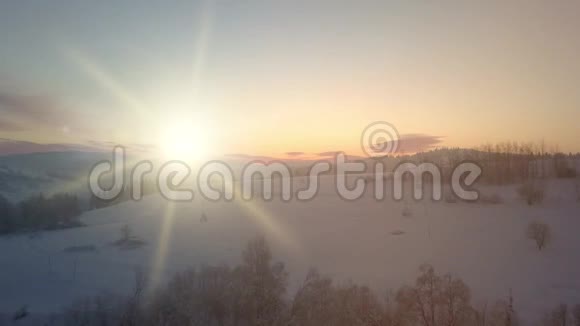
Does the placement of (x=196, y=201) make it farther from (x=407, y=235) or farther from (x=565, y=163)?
(x=565, y=163)

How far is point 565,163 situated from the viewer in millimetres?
34750

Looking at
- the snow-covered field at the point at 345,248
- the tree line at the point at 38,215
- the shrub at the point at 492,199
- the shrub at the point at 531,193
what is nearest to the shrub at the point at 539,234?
the snow-covered field at the point at 345,248

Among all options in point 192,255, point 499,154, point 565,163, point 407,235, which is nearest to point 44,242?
point 192,255

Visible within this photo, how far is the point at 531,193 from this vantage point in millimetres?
27328

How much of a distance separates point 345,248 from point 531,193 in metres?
14.7

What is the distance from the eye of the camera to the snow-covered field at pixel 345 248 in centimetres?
1645

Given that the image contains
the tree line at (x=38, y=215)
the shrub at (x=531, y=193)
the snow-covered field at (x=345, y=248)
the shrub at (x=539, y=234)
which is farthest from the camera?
the tree line at (x=38, y=215)

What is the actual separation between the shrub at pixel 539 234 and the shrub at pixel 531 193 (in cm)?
711

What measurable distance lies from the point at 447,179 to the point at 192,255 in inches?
887

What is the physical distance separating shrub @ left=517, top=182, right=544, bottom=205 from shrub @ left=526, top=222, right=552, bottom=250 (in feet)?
23.3

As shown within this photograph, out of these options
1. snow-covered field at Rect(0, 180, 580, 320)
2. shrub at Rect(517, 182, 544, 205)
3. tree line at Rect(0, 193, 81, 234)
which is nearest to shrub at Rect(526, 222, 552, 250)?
snow-covered field at Rect(0, 180, 580, 320)

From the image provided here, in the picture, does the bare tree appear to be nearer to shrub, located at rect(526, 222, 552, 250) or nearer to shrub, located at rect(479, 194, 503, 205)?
shrub, located at rect(526, 222, 552, 250)

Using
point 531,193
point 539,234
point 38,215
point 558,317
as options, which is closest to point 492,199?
point 531,193

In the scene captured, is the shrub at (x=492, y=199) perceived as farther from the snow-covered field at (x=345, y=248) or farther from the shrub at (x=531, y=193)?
the shrub at (x=531, y=193)
